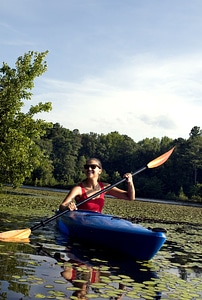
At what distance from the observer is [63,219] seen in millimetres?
8602

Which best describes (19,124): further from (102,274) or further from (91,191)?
(102,274)

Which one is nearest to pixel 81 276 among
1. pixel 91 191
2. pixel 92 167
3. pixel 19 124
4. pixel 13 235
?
pixel 13 235

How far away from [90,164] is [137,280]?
106 inches

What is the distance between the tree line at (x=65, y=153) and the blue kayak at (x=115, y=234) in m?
5.85

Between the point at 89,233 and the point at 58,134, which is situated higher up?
the point at 58,134

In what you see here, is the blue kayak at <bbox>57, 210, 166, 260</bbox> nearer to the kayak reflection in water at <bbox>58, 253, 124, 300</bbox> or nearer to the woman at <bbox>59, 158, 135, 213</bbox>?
the woman at <bbox>59, 158, 135, 213</bbox>

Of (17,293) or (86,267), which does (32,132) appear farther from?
(17,293)

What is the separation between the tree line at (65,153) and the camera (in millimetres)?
13602

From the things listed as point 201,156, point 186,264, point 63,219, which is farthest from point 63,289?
point 201,156

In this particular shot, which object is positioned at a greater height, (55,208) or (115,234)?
(115,234)

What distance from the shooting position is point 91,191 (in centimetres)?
800

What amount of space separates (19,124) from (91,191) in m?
6.57

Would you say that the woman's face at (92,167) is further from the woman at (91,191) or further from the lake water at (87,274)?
the lake water at (87,274)

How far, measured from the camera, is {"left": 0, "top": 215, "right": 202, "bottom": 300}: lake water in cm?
449
